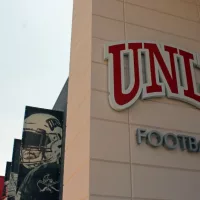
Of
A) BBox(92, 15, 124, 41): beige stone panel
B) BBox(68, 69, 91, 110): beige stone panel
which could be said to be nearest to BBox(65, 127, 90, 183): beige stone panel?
BBox(68, 69, 91, 110): beige stone panel

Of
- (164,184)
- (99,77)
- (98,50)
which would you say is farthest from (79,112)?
(164,184)

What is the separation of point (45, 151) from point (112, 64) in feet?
7.86

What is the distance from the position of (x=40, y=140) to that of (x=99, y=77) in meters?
2.34

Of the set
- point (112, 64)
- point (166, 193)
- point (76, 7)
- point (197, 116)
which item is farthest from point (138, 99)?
point (76, 7)

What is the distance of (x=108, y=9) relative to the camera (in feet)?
14.4

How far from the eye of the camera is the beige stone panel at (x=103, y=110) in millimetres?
3559

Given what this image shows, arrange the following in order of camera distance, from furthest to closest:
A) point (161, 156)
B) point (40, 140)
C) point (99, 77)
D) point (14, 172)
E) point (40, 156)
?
point (14, 172), point (40, 140), point (40, 156), point (99, 77), point (161, 156)

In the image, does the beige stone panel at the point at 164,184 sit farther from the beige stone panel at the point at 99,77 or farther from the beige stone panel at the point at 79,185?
the beige stone panel at the point at 99,77

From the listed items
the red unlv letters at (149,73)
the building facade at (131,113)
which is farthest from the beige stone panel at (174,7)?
the red unlv letters at (149,73)

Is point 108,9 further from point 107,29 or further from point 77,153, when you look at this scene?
point 77,153

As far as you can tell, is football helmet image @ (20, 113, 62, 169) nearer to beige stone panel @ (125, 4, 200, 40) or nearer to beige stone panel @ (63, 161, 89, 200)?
beige stone panel @ (63, 161, 89, 200)

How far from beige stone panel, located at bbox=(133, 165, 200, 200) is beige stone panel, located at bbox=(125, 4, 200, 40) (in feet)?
6.65

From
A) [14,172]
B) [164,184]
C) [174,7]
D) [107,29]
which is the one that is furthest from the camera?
[14,172]

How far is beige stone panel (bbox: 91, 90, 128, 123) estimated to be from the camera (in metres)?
3.56
